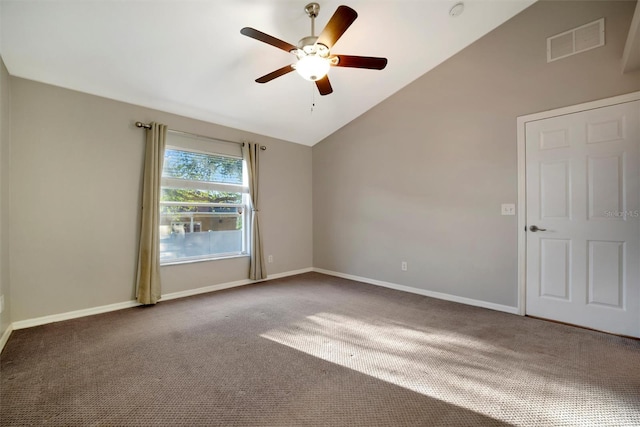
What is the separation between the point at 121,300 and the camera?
321cm

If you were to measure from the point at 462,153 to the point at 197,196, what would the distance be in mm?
3506

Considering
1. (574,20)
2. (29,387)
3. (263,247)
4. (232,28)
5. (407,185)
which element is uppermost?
(574,20)

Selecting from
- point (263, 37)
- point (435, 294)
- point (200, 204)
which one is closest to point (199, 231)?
point (200, 204)

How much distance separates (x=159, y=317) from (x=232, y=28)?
118 inches

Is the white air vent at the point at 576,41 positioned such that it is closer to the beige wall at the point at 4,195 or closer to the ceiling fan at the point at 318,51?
the ceiling fan at the point at 318,51

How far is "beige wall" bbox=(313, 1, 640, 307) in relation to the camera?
2746 millimetres

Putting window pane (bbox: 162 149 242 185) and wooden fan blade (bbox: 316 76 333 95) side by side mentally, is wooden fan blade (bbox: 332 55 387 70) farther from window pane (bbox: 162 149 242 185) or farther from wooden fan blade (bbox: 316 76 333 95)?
window pane (bbox: 162 149 242 185)

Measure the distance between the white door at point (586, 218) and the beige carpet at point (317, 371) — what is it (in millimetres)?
264

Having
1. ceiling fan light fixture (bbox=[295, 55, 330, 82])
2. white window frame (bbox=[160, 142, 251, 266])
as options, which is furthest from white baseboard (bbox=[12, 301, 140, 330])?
ceiling fan light fixture (bbox=[295, 55, 330, 82])

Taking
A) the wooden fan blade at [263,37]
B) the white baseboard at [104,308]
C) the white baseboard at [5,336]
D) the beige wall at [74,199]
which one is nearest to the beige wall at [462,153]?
the white baseboard at [104,308]

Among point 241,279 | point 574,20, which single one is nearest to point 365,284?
point 241,279

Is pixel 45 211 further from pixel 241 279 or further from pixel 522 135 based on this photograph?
pixel 522 135

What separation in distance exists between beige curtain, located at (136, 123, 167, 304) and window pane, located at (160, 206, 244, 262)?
0.21 m

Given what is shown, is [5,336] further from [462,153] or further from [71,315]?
[462,153]
